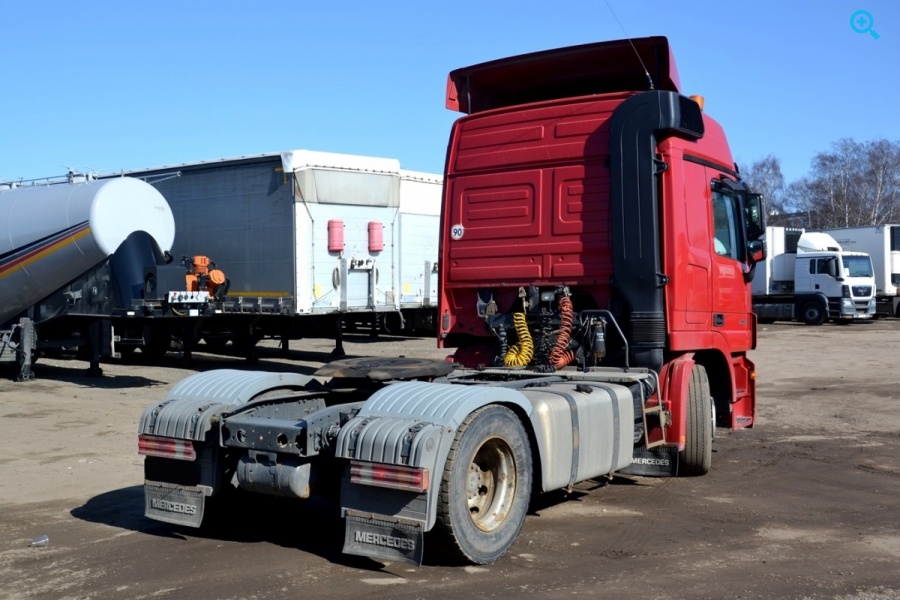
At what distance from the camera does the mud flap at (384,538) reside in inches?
204

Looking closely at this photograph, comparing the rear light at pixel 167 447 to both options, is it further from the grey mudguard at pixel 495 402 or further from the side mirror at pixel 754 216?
the side mirror at pixel 754 216

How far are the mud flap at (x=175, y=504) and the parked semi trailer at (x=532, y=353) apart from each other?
14 mm

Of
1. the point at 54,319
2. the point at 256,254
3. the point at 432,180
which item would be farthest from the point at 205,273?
the point at 432,180

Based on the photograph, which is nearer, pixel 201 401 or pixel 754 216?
pixel 201 401

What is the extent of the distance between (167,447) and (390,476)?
180 cm

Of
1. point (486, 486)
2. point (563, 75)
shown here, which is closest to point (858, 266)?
point (563, 75)

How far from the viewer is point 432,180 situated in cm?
2075

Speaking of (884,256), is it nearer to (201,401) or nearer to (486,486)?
(486,486)

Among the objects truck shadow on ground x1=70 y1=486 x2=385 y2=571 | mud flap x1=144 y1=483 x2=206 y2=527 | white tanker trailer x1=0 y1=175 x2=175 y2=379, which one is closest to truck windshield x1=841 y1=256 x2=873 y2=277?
white tanker trailer x1=0 y1=175 x2=175 y2=379

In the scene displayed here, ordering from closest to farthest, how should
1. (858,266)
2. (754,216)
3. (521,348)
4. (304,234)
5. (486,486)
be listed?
(486,486)
(521,348)
(754,216)
(304,234)
(858,266)

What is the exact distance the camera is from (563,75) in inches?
354

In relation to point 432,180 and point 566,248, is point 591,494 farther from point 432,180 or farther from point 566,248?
point 432,180

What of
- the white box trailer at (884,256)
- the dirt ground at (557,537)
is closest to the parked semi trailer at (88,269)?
the dirt ground at (557,537)

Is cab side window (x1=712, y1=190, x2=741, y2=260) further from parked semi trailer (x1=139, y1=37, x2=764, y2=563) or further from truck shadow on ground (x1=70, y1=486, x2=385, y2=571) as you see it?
truck shadow on ground (x1=70, y1=486, x2=385, y2=571)
